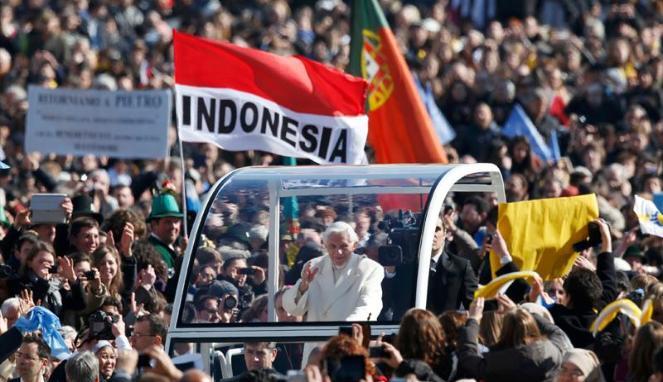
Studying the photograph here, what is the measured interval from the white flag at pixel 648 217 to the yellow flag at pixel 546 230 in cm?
102

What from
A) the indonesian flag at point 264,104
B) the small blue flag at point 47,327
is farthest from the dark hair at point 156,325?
the indonesian flag at point 264,104

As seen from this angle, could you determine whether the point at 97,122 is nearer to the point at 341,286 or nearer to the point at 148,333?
the point at 148,333

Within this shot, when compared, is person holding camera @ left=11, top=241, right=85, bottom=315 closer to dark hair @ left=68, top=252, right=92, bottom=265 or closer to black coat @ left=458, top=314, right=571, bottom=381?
dark hair @ left=68, top=252, right=92, bottom=265

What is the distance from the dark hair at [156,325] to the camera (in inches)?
532

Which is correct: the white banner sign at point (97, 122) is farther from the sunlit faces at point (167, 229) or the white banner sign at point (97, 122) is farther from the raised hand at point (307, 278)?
the raised hand at point (307, 278)

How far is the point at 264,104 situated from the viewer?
56.2 feet

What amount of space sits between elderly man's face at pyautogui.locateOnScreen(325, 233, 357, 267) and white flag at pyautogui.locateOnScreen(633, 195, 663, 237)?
2.68m

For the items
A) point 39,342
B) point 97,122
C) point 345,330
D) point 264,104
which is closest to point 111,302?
point 39,342

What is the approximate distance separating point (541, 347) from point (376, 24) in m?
8.76

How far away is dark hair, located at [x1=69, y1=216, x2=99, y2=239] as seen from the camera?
15789 mm

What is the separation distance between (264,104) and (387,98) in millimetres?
2471

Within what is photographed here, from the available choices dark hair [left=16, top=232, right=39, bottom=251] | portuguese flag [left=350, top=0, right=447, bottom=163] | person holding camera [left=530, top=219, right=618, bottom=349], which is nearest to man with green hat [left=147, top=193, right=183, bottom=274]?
dark hair [left=16, top=232, right=39, bottom=251]

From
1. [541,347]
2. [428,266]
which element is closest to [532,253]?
[428,266]

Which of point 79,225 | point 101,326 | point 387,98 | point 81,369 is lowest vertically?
point 81,369
